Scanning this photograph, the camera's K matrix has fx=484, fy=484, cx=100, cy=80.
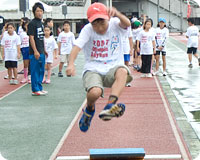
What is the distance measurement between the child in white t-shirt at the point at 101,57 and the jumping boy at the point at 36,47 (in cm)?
587

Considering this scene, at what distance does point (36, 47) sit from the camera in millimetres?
12406

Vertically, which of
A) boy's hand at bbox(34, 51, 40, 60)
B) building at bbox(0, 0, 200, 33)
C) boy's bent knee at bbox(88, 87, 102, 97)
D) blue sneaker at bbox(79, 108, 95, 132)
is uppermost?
building at bbox(0, 0, 200, 33)

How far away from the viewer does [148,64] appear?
16500mm

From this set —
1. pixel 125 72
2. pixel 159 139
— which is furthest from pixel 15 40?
pixel 125 72

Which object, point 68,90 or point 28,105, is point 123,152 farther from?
point 68,90

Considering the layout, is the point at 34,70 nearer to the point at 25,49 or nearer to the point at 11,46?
the point at 11,46

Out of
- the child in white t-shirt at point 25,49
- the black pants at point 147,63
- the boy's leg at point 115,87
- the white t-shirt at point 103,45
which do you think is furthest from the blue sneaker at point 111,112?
the black pants at point 147,63

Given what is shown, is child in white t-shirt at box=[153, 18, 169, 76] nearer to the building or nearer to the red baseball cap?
the red baseball cap

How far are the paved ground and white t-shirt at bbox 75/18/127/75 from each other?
1.57 meters

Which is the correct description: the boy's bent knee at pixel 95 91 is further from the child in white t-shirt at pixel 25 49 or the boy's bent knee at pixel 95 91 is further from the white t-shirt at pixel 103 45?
the child in white t-shirt at pixel 25 49

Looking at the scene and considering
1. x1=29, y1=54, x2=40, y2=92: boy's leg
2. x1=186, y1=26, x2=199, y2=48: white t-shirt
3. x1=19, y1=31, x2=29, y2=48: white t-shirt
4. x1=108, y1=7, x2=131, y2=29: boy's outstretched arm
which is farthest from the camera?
x1=186, y1=26, x2=199, y2=48: white t-shirt

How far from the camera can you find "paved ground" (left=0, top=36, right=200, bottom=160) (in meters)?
7.54

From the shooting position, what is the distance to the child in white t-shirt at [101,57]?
19.9ft

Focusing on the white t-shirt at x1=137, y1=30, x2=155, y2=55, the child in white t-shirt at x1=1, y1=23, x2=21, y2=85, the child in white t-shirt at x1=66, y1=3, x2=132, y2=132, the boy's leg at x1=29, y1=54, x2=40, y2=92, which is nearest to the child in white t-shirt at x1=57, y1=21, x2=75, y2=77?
the child in white t-shirt at x1=1, y1=23, x2=21, y2=85
